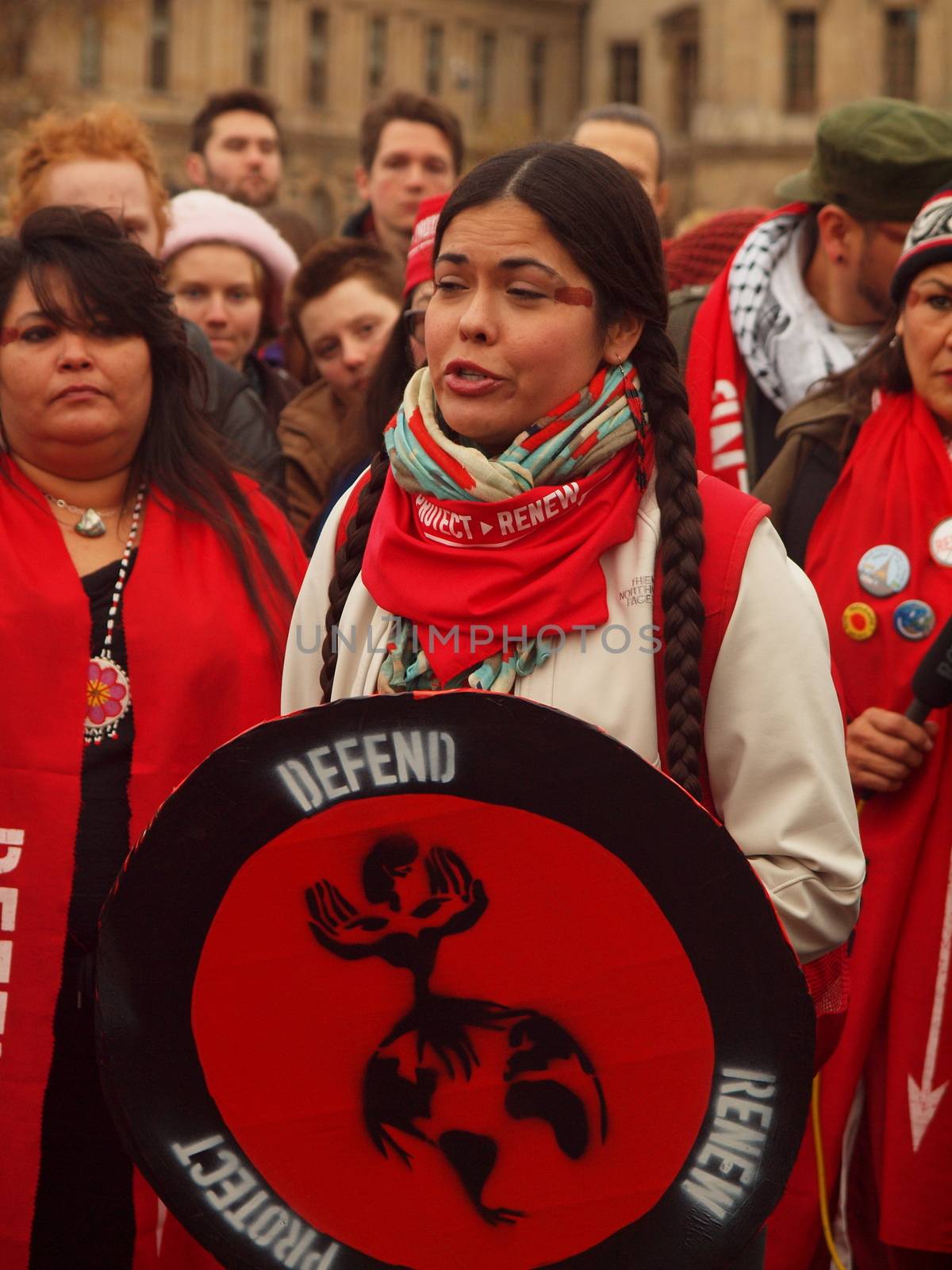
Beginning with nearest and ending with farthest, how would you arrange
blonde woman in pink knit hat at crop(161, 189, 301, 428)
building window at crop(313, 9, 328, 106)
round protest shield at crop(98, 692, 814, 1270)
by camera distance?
round protest shield at crop(98, 692, 814, 1270) < blonde woman in pink knit hat at crop(161, 189, 301, 428) < building window at crop(313, 9, 328, 106)

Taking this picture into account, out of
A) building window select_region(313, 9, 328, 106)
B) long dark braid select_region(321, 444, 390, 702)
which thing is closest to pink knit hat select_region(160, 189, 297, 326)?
long dark braid select_region(321, 444, 390, 702)

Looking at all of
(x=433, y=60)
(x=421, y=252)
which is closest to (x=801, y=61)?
(x=433, y=60)

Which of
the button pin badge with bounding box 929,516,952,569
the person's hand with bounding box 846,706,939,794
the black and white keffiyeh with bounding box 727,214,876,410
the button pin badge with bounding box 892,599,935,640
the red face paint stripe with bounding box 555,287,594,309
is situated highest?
the red face paint stripe with bounding box 555,287,594,309

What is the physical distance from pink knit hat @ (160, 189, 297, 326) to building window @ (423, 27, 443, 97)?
54.4m

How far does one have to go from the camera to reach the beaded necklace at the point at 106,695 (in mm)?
3512

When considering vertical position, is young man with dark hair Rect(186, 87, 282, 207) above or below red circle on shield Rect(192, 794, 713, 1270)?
above

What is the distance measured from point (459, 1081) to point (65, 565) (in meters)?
1.52

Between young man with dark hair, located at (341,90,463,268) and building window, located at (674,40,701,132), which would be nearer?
young man with dark hair, located at (341,90,463,268)

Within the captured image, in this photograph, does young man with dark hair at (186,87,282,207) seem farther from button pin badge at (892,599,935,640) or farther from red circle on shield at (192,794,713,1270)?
red circle on shield at (192,794,713,1270)

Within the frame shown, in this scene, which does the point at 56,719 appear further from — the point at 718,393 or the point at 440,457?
the point at 718,393

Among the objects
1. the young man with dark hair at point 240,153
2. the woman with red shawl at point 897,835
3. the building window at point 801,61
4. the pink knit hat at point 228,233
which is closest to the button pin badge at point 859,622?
the woman with red shawl at point 897,835

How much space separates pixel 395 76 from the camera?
5788 centimetres

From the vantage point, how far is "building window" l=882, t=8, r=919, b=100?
46406mm

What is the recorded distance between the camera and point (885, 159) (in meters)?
4.43
